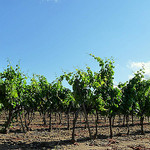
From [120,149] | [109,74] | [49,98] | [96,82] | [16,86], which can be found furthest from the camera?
[49,98]

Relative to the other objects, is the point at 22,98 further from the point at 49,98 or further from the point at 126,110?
the point at 126,110

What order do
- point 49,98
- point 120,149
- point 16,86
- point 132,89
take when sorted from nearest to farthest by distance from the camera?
1. point 120,149
2. point 132,89
3. point 16,86
4. point 49,98

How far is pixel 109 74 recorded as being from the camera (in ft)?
50.9

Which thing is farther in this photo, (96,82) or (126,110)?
(126,110)

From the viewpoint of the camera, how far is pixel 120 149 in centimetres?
1130

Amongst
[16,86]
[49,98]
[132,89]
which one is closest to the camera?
[132,89]

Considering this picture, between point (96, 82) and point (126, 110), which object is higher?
point (96, 82)

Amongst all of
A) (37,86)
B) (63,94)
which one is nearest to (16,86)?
(37,86)

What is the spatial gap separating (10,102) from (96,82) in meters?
9.95

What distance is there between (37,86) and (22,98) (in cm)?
390

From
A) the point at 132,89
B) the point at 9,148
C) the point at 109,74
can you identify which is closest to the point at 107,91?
the point at 109,74

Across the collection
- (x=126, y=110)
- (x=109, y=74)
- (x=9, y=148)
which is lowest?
(x=9, y=148)

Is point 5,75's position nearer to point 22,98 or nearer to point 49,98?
point 22,98

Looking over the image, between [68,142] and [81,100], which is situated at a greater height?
[81,100]
